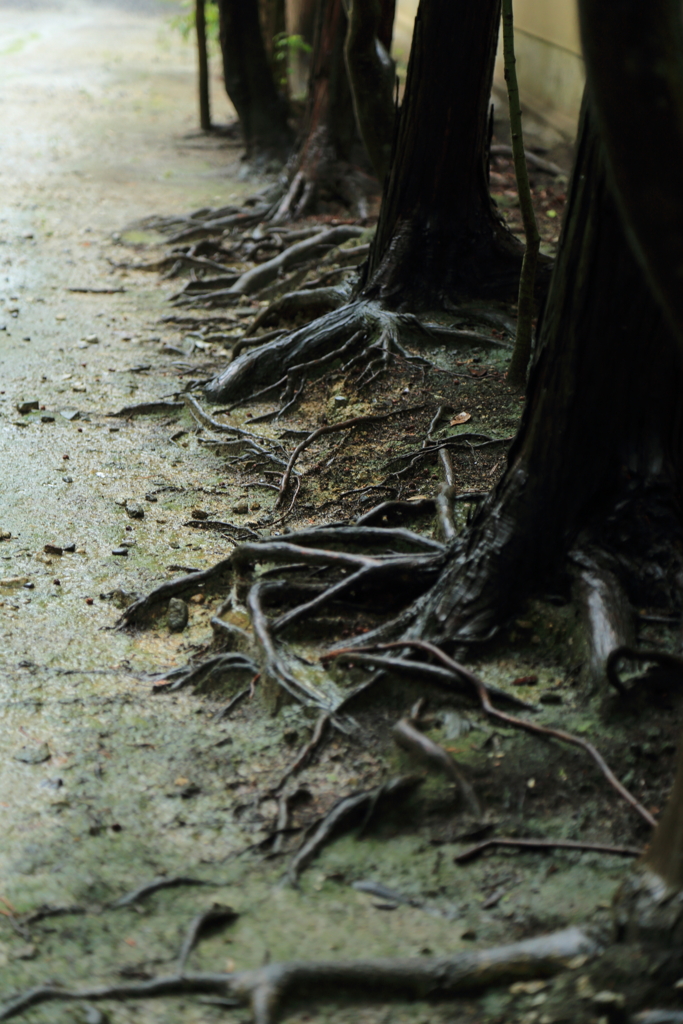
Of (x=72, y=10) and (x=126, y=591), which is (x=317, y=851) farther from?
(x=72, y=10)

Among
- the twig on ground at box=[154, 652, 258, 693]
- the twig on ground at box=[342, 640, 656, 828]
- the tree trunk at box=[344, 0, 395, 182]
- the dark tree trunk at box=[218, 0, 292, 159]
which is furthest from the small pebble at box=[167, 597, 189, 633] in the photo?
the dark tree trunk at box=[218, 0, 292, 159]

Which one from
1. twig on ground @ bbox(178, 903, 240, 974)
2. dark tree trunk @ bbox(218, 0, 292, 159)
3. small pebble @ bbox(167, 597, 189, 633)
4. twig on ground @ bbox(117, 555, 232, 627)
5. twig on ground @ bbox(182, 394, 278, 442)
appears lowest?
twig on ground @ bbox(178, 903, 240, 974)

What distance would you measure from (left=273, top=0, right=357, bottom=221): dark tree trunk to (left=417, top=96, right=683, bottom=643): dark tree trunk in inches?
292

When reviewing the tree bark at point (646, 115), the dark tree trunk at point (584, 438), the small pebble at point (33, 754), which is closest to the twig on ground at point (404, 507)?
the dark tree trunk at point (584, 438)

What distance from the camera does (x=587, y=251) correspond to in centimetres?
285

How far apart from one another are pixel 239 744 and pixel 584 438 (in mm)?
1620

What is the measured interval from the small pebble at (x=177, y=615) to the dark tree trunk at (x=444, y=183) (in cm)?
315

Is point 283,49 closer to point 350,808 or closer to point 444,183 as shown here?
point 444,183

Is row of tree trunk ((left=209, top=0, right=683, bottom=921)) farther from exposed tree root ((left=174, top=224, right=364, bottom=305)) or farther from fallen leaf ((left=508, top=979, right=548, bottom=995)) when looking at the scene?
exposed tree root ((left=174, top=224, right=364, bottom=305))

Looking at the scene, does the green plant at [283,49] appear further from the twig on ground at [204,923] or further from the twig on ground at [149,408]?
the twig on ground at [204,923]

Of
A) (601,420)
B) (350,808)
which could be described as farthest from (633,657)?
(350,808)

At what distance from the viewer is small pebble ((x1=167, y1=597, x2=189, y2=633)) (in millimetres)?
4020

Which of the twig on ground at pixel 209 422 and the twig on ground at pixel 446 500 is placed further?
the twig on ground at pixel 209 422

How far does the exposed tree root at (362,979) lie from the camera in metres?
2.20
